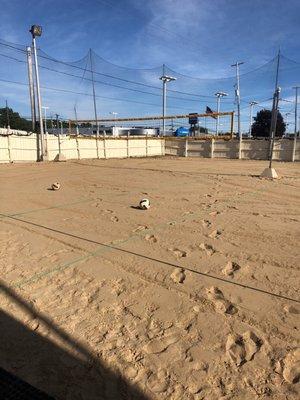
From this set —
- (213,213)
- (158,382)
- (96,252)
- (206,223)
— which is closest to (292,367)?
(158,382)

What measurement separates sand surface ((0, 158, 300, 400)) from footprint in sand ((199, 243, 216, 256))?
15mm

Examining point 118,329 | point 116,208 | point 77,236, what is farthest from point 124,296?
point 116,208

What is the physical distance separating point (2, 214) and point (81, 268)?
3.43 m

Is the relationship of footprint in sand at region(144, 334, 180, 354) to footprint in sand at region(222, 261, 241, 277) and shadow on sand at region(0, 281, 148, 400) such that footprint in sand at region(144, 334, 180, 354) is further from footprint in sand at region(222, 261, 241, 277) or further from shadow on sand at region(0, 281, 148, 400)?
footprint in sand at region(222, 261, 241, 277)

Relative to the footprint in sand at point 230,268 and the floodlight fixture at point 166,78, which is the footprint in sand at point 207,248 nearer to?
the footprint in sand at point 230,268

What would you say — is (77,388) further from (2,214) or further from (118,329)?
(2,214)

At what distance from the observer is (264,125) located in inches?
1713

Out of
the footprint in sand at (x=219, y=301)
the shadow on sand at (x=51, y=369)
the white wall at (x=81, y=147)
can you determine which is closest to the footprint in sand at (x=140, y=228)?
the footprint in sand at (x=219, y=301)

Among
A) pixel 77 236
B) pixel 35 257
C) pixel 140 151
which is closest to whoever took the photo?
pixel 35 257

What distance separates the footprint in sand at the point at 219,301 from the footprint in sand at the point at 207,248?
1046mm

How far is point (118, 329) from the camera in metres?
3.02

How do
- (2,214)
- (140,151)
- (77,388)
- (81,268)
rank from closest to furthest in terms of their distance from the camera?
1. (77,388)
2. (81,268)
3. (2,214)
4. (140,151)

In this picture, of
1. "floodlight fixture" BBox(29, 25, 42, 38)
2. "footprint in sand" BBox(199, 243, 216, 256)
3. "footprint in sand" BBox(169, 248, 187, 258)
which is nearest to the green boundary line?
"footprint in sand" BBox(169, 248, 187, 258)

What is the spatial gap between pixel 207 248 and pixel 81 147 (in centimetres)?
1929
